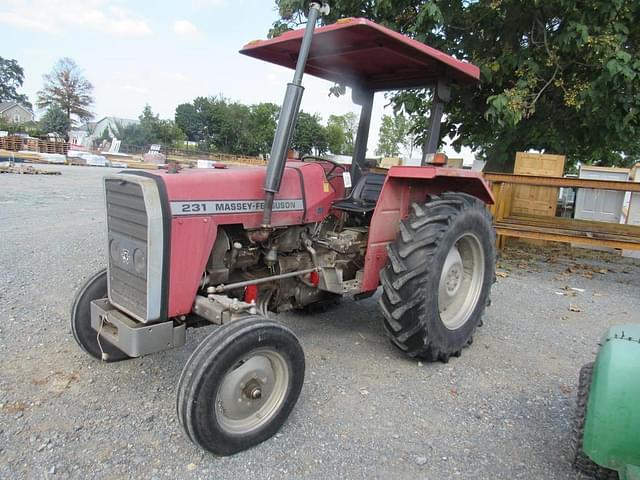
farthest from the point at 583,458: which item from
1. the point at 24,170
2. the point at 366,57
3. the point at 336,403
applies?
Result: the point at 24,170

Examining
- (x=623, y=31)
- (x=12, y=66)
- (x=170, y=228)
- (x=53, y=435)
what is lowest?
(x=53, y=435)

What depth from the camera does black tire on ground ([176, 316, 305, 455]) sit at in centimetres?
215

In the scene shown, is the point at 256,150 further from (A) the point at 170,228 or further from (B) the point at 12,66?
(A) the point at 170,228

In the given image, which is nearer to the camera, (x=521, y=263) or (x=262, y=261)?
(x=262, y=261)

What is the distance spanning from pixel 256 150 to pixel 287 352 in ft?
206

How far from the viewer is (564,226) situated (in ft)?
22.4

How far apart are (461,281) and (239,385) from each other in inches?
85.8

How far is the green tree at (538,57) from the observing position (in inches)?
238

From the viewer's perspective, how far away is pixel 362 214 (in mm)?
3711

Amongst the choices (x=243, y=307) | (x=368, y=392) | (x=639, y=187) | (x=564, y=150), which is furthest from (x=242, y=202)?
(x=564, y=150)

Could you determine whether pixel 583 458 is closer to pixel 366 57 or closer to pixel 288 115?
pixel 288 115

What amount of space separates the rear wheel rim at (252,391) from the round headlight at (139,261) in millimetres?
759

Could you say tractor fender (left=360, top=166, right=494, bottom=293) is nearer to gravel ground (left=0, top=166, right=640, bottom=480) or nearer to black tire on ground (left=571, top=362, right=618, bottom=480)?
gravel ground (left=0, top=166, right=640, bottom=480)

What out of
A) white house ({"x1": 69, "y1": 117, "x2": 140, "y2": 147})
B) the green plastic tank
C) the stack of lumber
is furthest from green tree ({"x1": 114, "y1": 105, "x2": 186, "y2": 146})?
the green plastic tank
